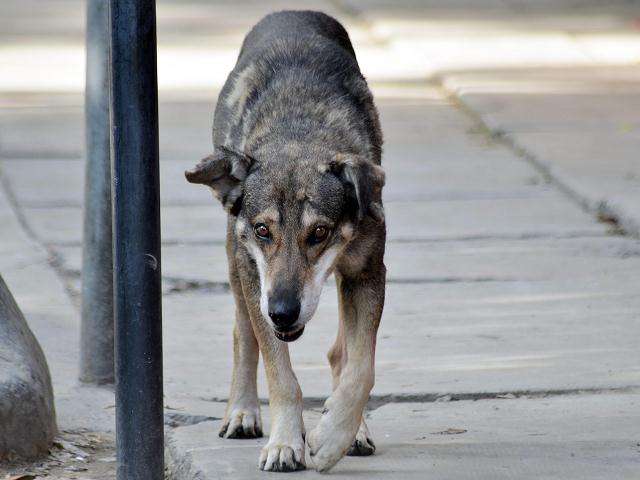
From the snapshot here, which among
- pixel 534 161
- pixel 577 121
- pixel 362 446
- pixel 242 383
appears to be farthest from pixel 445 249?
pixel 577 121

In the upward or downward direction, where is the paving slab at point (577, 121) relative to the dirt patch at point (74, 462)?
upward

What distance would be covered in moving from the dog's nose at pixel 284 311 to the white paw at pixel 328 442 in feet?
1.38

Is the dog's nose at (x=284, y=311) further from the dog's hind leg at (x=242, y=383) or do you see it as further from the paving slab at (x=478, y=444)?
the dog's hind leg at (x=242, y=383)

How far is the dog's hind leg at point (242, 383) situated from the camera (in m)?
5.37

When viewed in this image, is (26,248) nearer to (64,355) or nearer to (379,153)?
(64,355)

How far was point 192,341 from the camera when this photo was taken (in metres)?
6.89

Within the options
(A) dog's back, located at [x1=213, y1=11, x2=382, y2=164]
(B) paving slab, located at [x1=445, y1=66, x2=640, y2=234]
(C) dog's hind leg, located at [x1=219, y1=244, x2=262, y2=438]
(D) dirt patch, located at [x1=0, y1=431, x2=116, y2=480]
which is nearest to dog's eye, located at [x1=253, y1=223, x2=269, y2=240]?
(A) dog's back, located at [x1=213, y1=11, x2=382, y2=164]

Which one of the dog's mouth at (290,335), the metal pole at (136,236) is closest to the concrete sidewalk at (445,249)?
the dog's mouth at (290,335)

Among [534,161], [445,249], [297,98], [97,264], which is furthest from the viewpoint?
[534,161]

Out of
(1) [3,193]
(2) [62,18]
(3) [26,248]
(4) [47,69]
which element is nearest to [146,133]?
(3) [26,248]

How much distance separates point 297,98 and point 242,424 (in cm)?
135

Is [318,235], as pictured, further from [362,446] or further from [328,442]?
[362,446]

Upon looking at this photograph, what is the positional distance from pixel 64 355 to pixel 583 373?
2488 mm

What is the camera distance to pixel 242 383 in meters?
5.52
